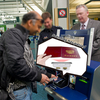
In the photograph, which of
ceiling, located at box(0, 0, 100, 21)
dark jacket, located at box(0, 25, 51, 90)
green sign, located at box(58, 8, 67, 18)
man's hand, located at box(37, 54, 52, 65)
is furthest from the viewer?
ceiling, located at box(0, 0, 100, 21)

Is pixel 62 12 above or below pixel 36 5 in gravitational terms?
below

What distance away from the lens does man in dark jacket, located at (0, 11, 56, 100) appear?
76 centimetres

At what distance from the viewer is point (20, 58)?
0.78 meters

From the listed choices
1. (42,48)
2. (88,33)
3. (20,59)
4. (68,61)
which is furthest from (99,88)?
(20,59)

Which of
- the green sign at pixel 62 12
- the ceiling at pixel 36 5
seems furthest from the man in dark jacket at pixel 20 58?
the ceiling at pixel 36 5

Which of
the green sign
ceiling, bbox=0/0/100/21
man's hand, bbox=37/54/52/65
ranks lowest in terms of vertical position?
man's hand, bbox=37/54/52/65

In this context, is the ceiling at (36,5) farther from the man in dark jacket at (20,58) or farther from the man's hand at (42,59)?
the man's hand at (42,59)

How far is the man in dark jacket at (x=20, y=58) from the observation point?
762 mm

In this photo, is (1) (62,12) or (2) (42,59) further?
(1) (62,12)

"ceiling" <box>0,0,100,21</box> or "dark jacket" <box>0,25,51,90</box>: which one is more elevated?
"ceiling" <box>0,0,100,21</box>

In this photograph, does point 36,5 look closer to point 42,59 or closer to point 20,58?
point 42,59

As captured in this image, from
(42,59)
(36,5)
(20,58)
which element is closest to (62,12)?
(42,59)

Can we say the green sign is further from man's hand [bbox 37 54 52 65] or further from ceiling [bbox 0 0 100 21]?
ceiling [bbox 0 0 100 21]

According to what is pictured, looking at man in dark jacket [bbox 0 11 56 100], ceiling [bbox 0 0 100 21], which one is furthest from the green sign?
ceiling [bbox 0 0 100 21]
